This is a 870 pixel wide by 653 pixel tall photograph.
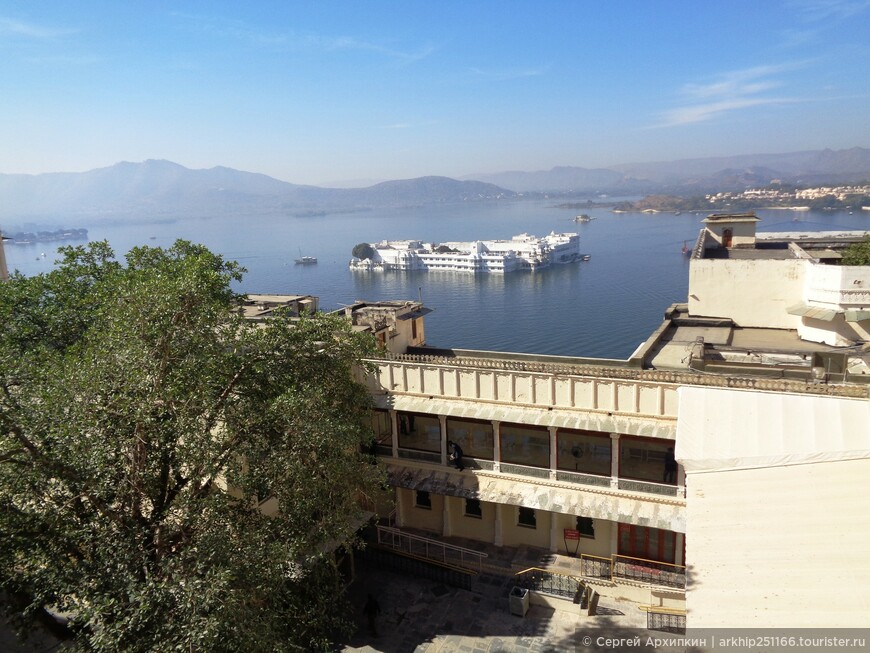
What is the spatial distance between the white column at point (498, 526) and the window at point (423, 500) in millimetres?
2242

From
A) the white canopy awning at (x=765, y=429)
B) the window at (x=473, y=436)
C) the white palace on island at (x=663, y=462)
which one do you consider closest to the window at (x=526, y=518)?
the white palace on island at (x=663, y=462)

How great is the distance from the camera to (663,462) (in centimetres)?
1689

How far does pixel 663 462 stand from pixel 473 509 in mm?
5953

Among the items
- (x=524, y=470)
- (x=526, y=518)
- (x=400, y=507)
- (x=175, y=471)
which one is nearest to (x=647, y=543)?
(x=526, y=518)

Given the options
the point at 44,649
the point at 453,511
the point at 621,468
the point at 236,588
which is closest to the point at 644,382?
the point at 621,468

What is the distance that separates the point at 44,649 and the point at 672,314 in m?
24.2

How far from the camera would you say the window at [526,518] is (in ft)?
59.9

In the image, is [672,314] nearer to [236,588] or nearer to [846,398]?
[846,398]

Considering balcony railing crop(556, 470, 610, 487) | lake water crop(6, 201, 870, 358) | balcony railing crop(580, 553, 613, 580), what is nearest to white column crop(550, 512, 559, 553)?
balcony railing crop(580, 553, 613, 580)

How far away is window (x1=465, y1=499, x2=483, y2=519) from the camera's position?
61.7ft

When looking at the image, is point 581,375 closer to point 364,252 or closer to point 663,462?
point 663,462

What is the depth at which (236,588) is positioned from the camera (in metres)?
9.20

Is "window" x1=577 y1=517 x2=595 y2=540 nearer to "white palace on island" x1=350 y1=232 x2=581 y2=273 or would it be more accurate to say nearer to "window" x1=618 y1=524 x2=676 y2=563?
"window" x1=618 y1=524 x2=676 y2=563

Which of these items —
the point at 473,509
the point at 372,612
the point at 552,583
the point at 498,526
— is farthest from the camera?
the point at 473,509
